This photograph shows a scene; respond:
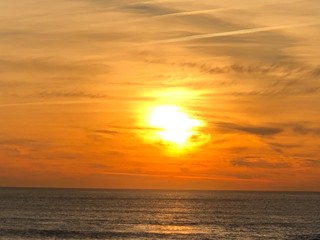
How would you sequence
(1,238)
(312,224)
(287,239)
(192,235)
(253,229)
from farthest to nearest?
1. (312,224)
2. (253,229)
3. (192,235)
4. (287,239)
5. (1,238)

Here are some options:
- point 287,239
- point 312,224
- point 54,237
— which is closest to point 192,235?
point 287,239

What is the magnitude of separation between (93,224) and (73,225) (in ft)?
18.8

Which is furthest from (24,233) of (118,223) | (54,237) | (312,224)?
(312,224)

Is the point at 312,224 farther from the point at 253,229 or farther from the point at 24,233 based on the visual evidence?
the point at 24,233

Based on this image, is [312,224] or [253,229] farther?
[312,224]

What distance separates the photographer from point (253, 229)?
374ft

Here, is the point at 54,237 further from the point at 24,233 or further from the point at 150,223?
the point at 150,223

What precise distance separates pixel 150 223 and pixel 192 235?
87.7 feet

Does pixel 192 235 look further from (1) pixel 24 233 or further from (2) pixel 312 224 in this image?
(2) pixel 312 224

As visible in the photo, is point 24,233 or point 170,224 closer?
point 24,233

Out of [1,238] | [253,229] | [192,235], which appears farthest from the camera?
[253,229]

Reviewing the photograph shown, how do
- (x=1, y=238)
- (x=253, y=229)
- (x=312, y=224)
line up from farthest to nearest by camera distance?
(x=312, y=224) → (x=253, y=229) → (x=1, y=238)

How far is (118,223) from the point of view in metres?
125

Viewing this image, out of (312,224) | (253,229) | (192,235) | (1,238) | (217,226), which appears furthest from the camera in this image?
(312,224)
